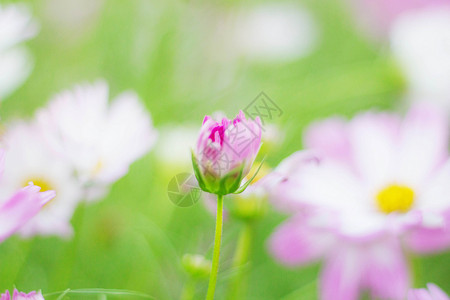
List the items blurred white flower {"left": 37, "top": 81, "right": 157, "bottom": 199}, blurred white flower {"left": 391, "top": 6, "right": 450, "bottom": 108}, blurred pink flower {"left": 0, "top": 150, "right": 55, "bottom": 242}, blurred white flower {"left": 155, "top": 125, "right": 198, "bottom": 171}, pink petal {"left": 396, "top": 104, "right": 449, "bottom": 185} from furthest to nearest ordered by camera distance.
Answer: blurred white flower {"left": 391, "top": 6, "right": 450, "bottom": 108} → blurred white flower {"left": 155, "top": 125, "right": 198, "bottom": 171} → pink petal {"left": 396, "top": 104, "right": 449, "bottom": 185} → blurred white flower {"left": 37, "top": 81, "right": 157, "bottom": 199} → blurred pink flower {"left": 0, "top": 150, "right": 55, "bottom": 242}

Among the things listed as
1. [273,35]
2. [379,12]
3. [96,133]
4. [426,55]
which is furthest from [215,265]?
[379,12]

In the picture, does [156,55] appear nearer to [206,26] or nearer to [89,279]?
[89,279]

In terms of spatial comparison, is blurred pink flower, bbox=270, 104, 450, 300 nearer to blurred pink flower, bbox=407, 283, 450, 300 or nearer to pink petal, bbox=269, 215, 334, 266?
pink petal, bbox=269, 215, 334, 266

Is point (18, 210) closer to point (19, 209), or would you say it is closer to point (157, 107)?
point (19, 209)

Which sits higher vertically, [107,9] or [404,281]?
[107,9]

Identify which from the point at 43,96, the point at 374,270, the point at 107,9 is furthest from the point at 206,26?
the point at 374,270

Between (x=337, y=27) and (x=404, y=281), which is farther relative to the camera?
(x=337, y=27)

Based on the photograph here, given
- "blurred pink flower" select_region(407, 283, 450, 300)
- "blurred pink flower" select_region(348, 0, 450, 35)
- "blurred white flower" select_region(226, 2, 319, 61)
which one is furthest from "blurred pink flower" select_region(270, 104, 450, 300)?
"blurred pink flower" select_region(348, 0, 450, 35)

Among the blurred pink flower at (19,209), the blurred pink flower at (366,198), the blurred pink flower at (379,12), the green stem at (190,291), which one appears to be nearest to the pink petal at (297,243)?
the blurred pink flower at (366,198)
